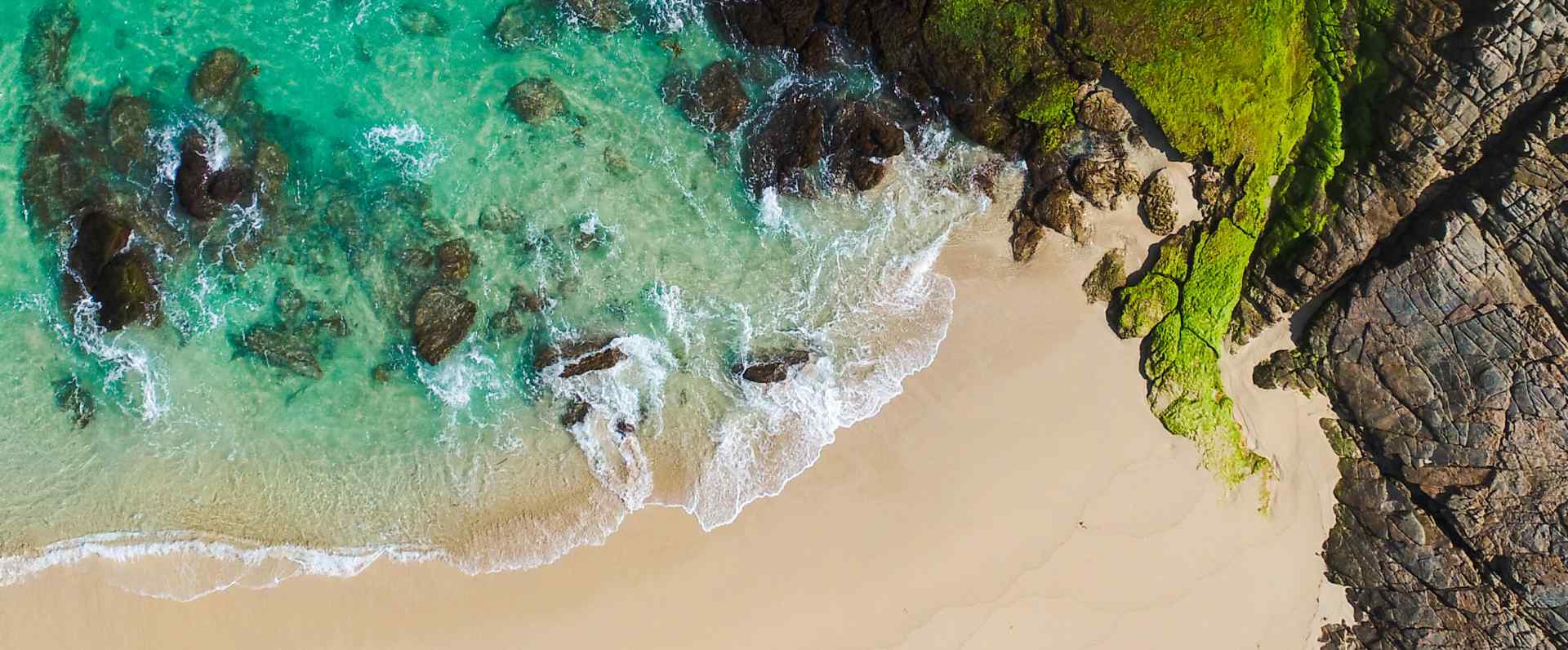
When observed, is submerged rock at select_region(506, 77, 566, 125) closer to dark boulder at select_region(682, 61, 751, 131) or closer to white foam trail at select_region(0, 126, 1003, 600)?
dark boulder at select_region(682, 61, 751, 131)

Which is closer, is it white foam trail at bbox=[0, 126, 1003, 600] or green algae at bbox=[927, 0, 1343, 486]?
white foam trail at bbox=[0, 126, 1003, 600]

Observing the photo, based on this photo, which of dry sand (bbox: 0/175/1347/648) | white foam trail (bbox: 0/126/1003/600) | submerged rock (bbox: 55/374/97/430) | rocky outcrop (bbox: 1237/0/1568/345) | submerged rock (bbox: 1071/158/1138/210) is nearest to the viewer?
dry sand (bbox: 0/175/1347/648)

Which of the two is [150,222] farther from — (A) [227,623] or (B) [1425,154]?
(B) [1425,154]

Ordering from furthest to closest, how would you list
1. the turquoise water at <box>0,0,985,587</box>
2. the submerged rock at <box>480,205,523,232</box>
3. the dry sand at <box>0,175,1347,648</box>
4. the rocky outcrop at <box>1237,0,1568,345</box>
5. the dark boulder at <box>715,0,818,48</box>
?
1. the dark boulder at <box>715,0,818,48</box>
2. the submerged rock at <box>480,205,523,232</box>
3. the turquoise water at <box>0,0,985,587</box>
4. the rocky outcrop at <box>1237,0,1568,345</box>
5. the dry sand at <box>0,175,1347,648</box>

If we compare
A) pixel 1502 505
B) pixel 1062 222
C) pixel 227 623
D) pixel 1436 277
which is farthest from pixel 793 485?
pixel 1502 505

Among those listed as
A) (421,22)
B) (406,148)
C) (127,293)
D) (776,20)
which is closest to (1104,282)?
(776,20)

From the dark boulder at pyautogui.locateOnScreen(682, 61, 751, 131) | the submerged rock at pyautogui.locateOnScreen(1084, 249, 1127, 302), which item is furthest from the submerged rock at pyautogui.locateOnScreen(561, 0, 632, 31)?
the submerged rock at pyautogui.locateOnScreen(1084, 249, 1127, 302)

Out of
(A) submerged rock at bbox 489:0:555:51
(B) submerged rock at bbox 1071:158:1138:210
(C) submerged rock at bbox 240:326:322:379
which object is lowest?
(C) submerged rock at bbox 240:326:322:379

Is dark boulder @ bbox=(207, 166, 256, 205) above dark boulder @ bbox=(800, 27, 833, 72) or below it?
below
